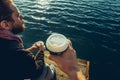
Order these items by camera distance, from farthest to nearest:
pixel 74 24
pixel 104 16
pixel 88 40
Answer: pixel 104 16, pixel 74 24, pixel 88 40

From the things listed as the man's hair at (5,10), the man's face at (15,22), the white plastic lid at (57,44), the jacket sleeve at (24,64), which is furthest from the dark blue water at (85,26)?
the white plastic lid at (57,44)

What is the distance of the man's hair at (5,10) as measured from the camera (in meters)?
4.11

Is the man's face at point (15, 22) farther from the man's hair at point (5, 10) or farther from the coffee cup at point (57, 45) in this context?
the coffee cup at point (57, 45)

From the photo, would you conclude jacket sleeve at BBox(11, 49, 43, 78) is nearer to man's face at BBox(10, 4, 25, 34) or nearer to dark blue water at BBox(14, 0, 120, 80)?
man's face at BBox(10, 4, 25, 34)

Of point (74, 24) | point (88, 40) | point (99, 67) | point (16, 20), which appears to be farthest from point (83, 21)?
point (16, 20)

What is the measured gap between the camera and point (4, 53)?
3859 millimetres

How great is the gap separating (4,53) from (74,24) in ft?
47.1

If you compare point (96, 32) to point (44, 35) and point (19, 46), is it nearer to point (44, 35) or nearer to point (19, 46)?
point (44, 35)

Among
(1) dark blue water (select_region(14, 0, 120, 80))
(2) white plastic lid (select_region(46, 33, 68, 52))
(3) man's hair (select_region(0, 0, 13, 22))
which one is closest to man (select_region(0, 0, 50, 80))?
(3) man's hair (select_region(0, 0, 13, 22))

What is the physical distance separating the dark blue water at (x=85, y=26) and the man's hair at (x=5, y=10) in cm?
774

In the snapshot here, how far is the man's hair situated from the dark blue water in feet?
25.4

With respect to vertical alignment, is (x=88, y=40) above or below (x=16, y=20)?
below

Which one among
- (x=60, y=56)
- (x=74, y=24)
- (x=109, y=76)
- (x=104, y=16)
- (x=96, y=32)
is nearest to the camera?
(x=60, y=56)

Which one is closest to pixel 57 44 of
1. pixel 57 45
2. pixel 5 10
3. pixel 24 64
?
pixel 57 45
